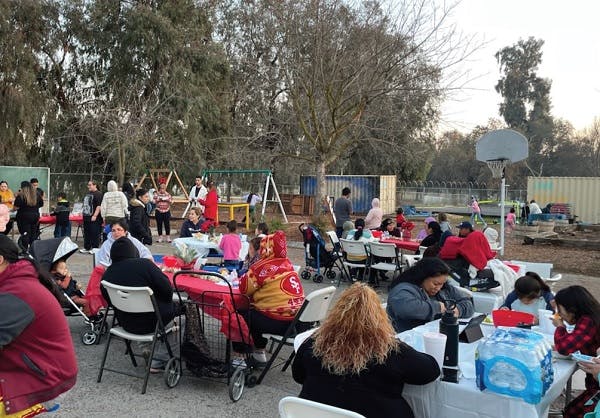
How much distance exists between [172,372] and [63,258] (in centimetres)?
223

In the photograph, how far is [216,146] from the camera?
26.8m

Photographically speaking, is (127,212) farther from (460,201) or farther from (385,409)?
(460,201)

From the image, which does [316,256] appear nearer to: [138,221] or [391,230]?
[391,230]

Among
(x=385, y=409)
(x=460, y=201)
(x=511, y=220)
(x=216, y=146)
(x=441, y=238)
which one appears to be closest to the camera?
(x=385, y=409)

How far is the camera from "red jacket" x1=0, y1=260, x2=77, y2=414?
9.61ft

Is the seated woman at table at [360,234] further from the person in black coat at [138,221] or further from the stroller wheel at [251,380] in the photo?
the stroller wheel at [251,380]

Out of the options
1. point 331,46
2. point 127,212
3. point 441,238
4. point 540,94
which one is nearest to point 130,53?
point 331,46

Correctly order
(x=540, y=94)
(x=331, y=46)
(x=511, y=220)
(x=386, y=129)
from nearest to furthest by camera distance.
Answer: (x=331, y=46), (x=386, y=129), (x=511, y=220), (x=540, y=94)

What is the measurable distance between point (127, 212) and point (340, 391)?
35.7 feet

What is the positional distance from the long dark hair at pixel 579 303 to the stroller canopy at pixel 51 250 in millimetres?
5075

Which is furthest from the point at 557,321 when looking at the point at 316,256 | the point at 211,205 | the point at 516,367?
the point at 211,205

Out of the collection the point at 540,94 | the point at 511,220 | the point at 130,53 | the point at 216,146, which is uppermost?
the point at 540,94

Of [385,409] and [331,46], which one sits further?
[331,46]

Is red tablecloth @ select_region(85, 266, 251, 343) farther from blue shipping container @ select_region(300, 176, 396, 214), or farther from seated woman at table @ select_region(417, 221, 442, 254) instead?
blue shipping container @ select_region(300, 176, 396, 214)
